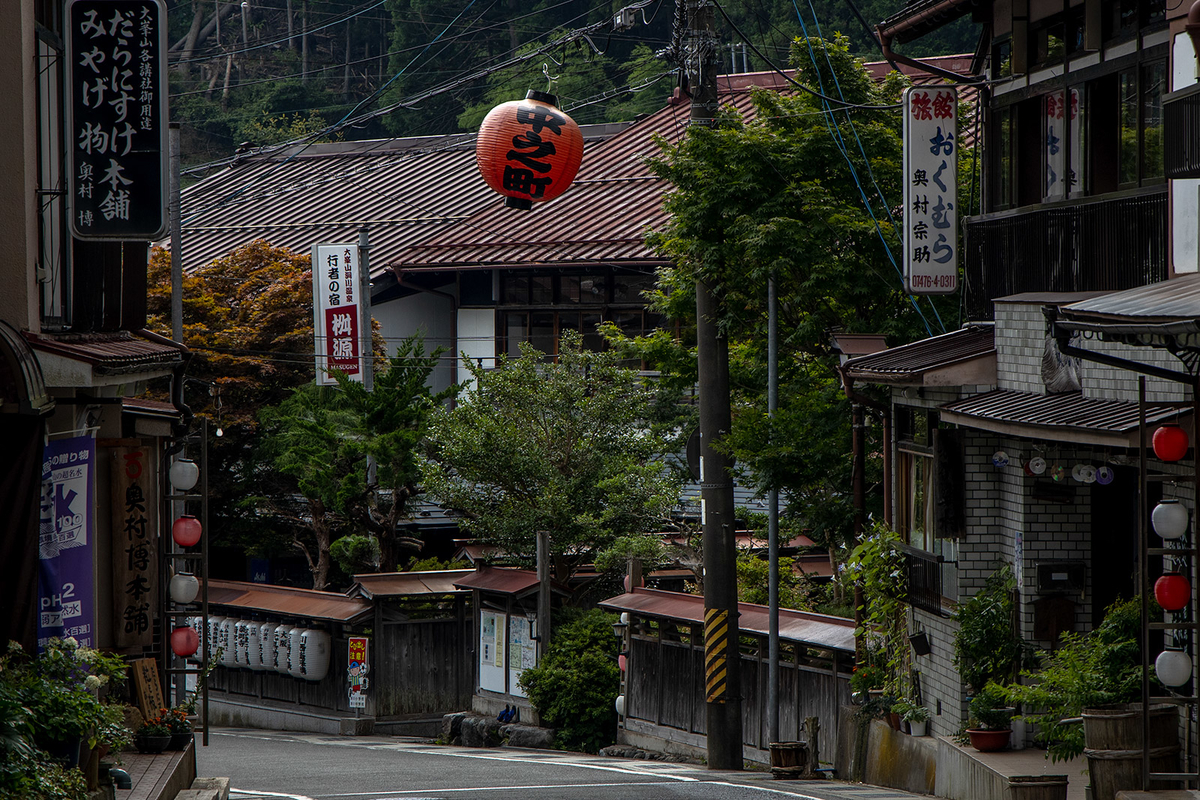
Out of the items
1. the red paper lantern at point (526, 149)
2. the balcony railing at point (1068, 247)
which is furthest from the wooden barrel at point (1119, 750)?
the red paper lantern at point (526, 149)

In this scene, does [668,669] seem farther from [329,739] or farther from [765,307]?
[329,739]

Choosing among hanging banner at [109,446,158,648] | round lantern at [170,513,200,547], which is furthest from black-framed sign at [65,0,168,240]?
round lantern at [170,513,200,547]

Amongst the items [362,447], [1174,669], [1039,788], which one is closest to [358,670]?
[362,447]

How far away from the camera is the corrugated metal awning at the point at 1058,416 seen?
10.8 metres

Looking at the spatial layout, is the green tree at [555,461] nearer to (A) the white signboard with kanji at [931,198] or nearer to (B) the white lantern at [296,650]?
(B) the white lantern at [296,650]

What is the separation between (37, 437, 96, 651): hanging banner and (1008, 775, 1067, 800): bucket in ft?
27.9

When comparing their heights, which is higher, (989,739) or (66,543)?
(66,543)

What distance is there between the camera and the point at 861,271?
63.6 ft

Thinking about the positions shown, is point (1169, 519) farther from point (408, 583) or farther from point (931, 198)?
point (408, 583)

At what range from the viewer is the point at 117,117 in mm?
12492

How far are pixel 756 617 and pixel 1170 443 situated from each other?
38.5 feet

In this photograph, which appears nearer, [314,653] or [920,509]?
[920,509]

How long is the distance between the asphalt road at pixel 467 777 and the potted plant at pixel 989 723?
1260mm

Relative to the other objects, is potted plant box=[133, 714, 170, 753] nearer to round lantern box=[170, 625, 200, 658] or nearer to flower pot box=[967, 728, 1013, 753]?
round lantern box=[170, 625, 200, 658]
